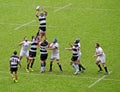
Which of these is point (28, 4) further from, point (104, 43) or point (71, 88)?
point (71, 88)

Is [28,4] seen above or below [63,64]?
above

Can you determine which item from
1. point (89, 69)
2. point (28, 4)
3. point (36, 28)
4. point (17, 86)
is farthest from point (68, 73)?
point (28, 4)

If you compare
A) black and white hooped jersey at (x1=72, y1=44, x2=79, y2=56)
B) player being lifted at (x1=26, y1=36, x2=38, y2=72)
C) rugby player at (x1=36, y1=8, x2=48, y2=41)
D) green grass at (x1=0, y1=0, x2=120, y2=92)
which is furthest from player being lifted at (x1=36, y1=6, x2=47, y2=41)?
black and white hooped jersey at (x1=72, y1=44, x2=79, y2=56)

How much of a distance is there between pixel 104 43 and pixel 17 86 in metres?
12.8

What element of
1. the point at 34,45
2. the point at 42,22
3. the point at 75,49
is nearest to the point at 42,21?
the point at 42,22

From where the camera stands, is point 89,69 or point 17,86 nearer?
point 17,86

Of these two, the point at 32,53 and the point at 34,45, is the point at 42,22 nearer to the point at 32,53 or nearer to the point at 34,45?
the point at 34,45

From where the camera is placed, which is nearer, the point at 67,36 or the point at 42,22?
the point at 42,22

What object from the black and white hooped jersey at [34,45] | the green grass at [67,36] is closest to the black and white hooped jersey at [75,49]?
the green grass at [67,36]

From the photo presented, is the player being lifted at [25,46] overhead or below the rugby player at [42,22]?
below

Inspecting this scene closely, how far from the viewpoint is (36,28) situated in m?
53.3

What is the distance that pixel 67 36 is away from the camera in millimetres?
50906

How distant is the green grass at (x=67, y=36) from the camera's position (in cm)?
3825

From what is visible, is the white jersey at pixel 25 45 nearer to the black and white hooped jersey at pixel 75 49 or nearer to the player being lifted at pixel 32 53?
the player being lifted at pixel 32 53
